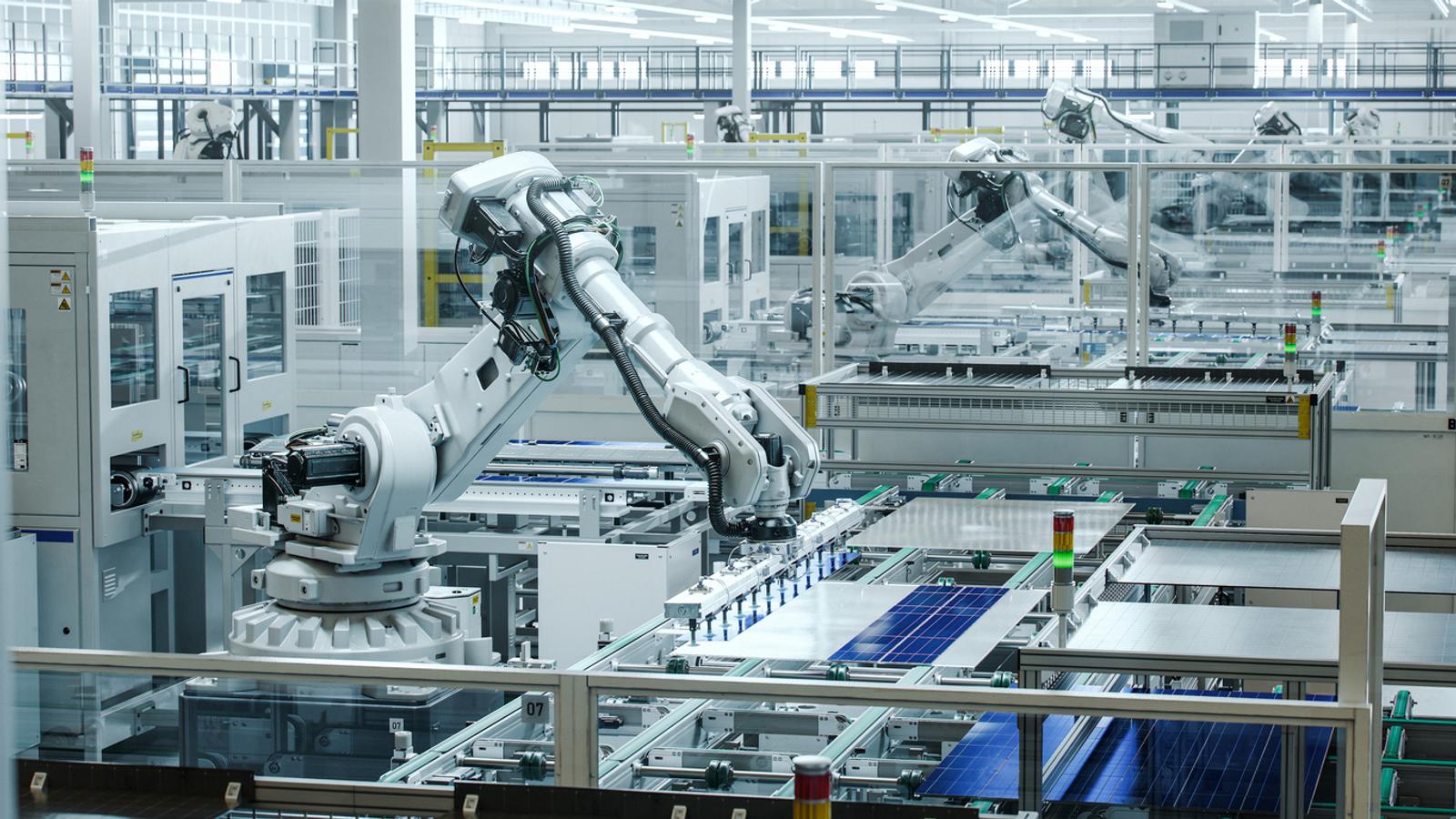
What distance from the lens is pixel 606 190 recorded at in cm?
711

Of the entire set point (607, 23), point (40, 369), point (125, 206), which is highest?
point (607, 23)

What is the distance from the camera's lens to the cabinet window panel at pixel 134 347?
18.0 ft

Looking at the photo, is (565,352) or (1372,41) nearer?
(565,352)

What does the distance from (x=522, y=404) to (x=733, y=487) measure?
72 centimetres

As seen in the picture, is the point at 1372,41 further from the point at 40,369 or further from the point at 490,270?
the point at 40,369

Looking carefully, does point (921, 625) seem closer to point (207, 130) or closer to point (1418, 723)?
point (1418, 723)

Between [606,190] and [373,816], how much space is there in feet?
16.5

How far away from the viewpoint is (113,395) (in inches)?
215

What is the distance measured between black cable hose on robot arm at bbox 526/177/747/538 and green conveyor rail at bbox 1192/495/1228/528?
1.26 meters

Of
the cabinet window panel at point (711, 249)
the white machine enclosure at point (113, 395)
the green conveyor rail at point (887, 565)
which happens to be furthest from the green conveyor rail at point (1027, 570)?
the cabinet window panel at point (711, 249)

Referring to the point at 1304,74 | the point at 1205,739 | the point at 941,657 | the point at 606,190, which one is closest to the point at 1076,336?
the point at 606,190

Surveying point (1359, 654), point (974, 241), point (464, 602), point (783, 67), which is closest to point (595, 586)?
point (464, 602)

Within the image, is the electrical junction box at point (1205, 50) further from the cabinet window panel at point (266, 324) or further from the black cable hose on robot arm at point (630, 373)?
the black cable hose on robot arm at point (630, 373)

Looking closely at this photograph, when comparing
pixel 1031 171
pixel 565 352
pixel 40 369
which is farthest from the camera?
pixel 1031 171
